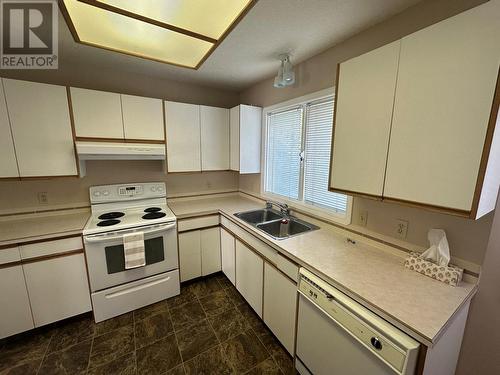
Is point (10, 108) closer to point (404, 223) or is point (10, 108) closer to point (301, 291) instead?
point (301, 291)

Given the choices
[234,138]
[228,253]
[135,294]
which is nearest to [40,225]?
[135,294]

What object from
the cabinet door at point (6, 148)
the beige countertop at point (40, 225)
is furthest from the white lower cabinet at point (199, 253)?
the cabinet door at point (6, 148)

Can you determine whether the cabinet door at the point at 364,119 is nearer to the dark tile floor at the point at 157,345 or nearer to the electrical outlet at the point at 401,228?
the electrical outlet at the point at 401,228

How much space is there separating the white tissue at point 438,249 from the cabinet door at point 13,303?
9.47 ft

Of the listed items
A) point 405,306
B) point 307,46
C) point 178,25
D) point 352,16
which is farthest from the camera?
point 307,46

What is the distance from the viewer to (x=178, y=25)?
1462mm

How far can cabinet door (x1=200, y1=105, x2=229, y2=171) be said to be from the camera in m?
2.59

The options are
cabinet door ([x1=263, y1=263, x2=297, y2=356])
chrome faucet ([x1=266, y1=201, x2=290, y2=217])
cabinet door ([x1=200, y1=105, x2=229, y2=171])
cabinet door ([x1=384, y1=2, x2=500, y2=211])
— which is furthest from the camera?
cabinet door ([x1=200, y1=105, x2=229, y2=171])

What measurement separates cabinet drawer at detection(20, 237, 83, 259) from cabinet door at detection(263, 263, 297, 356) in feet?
5.46

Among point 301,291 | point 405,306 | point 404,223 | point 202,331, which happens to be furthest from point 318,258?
point 202,331

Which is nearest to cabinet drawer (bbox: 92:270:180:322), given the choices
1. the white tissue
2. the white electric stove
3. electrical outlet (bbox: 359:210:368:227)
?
the white electric stove

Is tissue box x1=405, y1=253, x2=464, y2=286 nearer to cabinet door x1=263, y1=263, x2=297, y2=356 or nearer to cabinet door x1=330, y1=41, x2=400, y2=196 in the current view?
cabinet door x1=330, y1=41, x2=400, y2=196

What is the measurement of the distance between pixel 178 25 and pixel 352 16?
1173mm

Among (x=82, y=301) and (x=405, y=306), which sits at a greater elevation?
(x=405, y=306)
